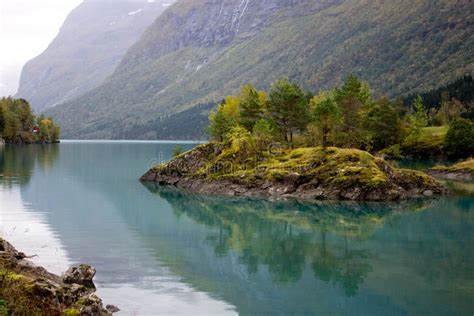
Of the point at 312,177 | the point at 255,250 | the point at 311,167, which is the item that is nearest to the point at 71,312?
the point at 255,250

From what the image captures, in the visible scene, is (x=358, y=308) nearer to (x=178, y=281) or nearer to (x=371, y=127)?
(x=178, y=281)

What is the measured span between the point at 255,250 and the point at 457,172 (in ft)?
231

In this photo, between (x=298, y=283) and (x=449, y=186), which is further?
(x=449, y=186)

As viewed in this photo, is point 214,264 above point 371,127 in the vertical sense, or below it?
below

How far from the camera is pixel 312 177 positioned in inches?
2869

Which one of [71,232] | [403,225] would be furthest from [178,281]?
[403,225]

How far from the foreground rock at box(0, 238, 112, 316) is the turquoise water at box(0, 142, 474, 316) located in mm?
2311

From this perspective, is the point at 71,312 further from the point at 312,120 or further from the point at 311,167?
the point at 312,120

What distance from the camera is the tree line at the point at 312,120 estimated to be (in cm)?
8919

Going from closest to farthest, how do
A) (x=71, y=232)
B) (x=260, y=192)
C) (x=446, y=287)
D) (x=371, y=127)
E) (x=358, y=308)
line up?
(x=358, y=308) < (x=446, y=287) < (x=71, y=232) < (x=260, y=192) < (x=371, y=127)

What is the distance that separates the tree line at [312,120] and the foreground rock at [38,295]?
61127mm

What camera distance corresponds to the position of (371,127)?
132125mm

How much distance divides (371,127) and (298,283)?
4270 inches

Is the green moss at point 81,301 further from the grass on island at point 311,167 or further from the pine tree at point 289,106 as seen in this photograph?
the pine tree at point 289,106
